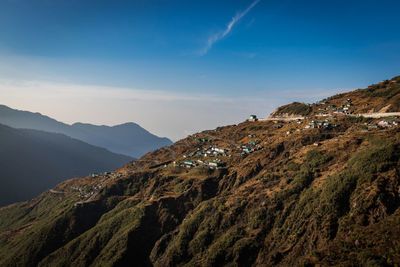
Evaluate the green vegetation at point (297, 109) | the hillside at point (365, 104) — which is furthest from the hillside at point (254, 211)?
the green vegetation at point (297, 109)

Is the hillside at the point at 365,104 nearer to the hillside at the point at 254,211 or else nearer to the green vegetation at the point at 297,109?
the green vegetation at the point at 297,109

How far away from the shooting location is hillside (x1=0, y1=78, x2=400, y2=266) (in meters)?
49.8

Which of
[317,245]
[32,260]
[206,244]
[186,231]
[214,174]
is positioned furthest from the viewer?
[214,174]

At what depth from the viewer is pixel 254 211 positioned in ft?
236

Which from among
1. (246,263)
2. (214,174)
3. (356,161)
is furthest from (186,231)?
(356,161)

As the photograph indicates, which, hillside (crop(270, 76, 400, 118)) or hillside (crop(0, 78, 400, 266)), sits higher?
hillside (crop(270, 76, 400, 118))

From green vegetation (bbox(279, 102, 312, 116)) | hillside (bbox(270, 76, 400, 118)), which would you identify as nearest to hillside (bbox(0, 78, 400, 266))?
hillside (bbox(270, 76, 400, 118))

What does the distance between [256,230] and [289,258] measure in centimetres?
1389

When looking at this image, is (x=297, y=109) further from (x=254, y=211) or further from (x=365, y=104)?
(x=254, y=211)

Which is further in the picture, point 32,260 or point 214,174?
point 214,174

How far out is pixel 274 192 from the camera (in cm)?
7388

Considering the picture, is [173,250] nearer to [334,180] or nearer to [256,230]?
[256,230]

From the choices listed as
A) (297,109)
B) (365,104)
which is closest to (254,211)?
(365,104)

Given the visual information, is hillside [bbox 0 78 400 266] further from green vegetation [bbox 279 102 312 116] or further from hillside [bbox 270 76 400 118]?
green vegetation [bbox 279 102 312 116]
